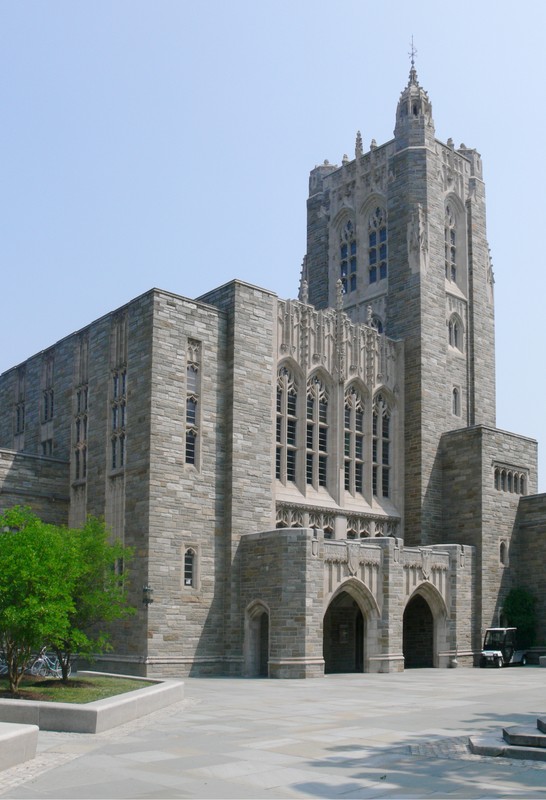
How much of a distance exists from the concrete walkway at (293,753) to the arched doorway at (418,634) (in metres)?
16.6

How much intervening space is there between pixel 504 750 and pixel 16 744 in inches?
274

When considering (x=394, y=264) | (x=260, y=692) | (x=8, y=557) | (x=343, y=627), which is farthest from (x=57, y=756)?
(x=394, y=264)

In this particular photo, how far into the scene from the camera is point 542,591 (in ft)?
137

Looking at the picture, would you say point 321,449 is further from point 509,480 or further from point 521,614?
point 521,614

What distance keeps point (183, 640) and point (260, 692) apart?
7.34 meters

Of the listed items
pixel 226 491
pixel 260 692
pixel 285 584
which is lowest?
pixel 260 692

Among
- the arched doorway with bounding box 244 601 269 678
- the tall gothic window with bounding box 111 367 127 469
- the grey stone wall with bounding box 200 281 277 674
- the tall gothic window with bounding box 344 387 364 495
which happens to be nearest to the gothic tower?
the tall gothic window with bounding box 344 387 364 495

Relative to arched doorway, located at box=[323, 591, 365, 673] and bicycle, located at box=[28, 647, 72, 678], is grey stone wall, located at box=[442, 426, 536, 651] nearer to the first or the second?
arched doorway, located at box=[323, 591, 365, 673]

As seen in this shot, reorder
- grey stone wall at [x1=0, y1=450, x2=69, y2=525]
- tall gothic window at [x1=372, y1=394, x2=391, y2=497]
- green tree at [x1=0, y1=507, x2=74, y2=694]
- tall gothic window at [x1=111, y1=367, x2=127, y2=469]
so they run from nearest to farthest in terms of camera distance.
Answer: green tree at [x1=0, y1=507, x2=74, y2=694], tall gothic window at [x1=111, y1=367, x2=127, y2=469], grey stone wall at [x1=0, y1=450, x2=69, y2=525], tall gothic window at [x1=372, y1=394, x2=391, y2=497]

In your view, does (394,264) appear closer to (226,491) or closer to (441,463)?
(441,463)

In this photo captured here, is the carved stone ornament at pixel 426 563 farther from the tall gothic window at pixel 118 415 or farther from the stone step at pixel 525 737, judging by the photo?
the stone step at pixel 525 737

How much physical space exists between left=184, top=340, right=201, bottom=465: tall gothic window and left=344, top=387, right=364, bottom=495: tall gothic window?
8201 millimetres

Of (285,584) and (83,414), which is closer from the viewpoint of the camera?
(285,584)

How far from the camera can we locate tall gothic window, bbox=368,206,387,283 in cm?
4675
